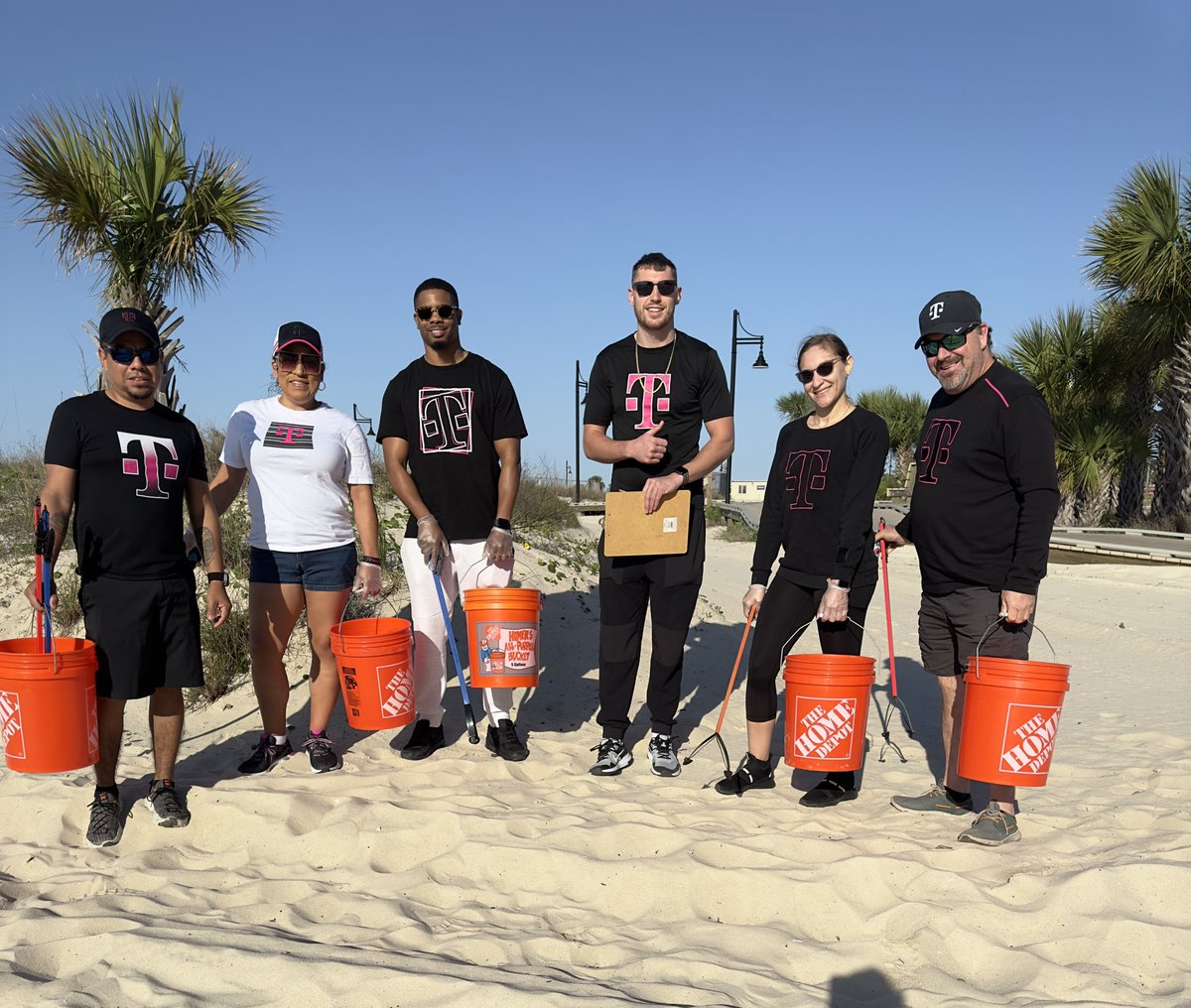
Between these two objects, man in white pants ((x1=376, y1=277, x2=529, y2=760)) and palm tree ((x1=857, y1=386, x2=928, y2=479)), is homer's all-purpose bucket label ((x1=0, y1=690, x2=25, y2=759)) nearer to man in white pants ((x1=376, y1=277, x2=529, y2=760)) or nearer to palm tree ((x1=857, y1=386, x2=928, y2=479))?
man in white pants ((x1=376, y1=277, x2=529, y2=760))

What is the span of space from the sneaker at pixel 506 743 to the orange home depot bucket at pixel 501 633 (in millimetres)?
474

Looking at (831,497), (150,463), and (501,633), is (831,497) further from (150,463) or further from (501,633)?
(150,463)

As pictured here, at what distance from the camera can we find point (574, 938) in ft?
9.93

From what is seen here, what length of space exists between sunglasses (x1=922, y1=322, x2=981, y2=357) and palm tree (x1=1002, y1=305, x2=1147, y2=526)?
18.8 meters

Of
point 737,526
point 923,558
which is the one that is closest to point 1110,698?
point 923,558

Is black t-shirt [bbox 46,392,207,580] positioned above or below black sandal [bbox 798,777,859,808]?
above

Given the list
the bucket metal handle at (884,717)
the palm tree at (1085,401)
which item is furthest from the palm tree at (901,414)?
the bucket metal handle at (884,717)

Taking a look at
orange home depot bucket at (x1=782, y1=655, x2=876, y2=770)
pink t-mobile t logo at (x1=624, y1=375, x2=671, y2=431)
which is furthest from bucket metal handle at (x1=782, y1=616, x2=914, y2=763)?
pink t-mobile t logo at (x1=624, y1=375, x2=671, y2=431)

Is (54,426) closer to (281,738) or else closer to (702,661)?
(281,738)

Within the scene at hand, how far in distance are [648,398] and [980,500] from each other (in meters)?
1.60

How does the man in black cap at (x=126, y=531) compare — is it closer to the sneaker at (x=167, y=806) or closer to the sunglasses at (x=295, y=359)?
the sneaker at (x=167, y=806)

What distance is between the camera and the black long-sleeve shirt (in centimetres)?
355

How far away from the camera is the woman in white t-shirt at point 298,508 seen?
170 inches

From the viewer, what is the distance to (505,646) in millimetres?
4391
